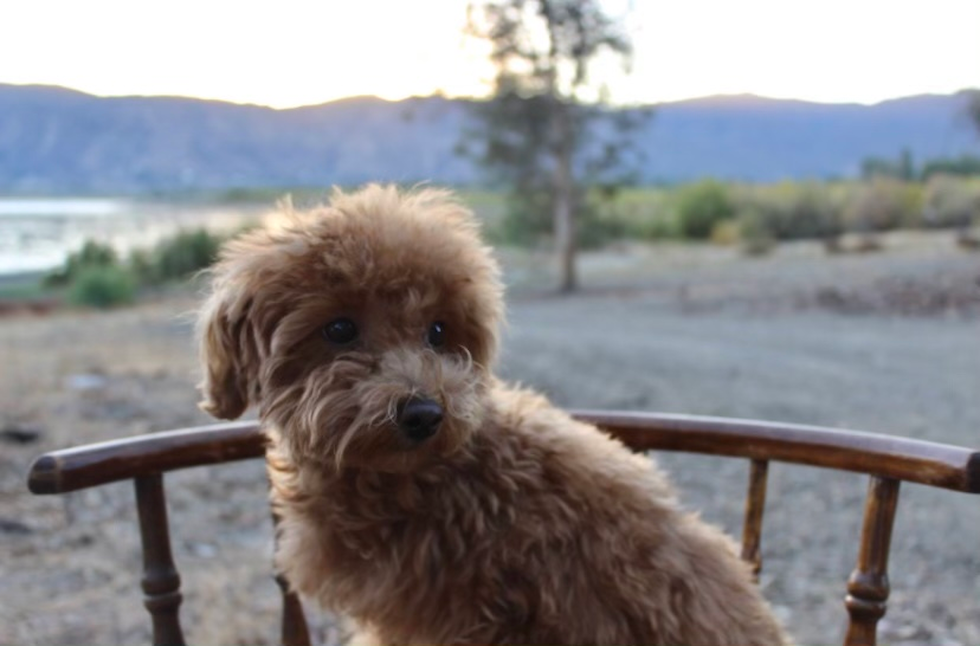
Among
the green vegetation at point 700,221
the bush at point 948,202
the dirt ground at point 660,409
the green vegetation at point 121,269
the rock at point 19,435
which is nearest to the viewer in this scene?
the dirt ground at point 660,409

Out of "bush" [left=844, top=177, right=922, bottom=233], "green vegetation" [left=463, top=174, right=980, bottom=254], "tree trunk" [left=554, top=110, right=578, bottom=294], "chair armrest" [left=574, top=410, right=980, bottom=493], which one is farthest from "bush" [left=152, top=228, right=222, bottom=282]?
"bush" [left=844, top=177, right=922, bottom=233]

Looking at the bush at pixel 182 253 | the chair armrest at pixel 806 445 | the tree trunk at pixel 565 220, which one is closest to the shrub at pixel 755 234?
the tree trunk at pixel 565 220

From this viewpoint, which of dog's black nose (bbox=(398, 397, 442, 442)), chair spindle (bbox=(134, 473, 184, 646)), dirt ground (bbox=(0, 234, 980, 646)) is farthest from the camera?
dirt ground (bbox=(0, 234, 980, 646))

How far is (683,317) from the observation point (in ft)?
39.8

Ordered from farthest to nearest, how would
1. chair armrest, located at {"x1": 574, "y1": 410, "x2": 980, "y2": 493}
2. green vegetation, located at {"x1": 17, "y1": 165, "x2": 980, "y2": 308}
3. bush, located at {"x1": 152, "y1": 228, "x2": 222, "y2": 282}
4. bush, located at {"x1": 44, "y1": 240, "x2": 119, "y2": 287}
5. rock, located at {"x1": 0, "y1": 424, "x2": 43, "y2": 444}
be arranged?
bush, located at {"x1": 44, "y1": 240, "x2": 119, "y2": 287}, green vegetation, located at {"x1": 17, "y1": 165, "x2": 980, "y2": 308}, bush, located at {"x1": 152, "y1": 228, "x2": 222, "y2": 282}, rock, located at {"x1": 0, "y1": 424, "x2": 43, "y2": 444}, chair armrest, located at {"x1": 574, "y1": 410, "x2": 980, "y2": 493}

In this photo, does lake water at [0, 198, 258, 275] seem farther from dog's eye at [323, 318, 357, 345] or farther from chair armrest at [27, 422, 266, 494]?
dog's eye at [323, 318, 357, 345]

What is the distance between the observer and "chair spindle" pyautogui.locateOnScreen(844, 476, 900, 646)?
1771 mm

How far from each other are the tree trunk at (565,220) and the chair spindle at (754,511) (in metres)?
13.0

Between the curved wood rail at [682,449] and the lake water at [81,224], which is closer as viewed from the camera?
the curved wood rail at [682,449]

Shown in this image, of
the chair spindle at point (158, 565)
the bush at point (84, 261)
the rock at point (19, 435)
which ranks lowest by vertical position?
the bush at point (84, 261)

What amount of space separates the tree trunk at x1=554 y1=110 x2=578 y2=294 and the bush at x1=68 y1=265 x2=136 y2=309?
260 inches

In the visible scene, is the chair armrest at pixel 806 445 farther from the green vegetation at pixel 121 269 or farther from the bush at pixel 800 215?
the bush at pixel 800 215

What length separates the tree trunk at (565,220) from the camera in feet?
49.3

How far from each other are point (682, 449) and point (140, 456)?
106 cm
